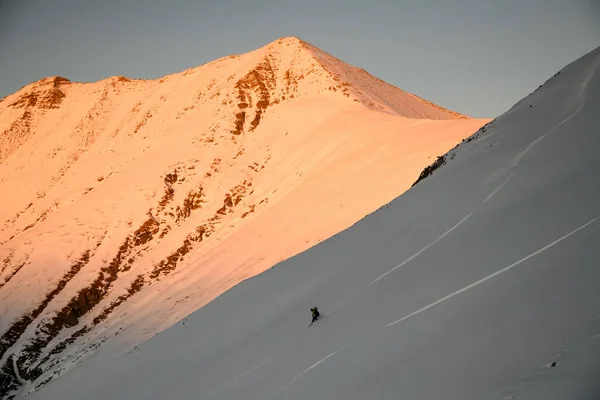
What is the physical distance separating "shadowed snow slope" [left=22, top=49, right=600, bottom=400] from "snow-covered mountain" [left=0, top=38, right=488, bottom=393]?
2442 centimetres

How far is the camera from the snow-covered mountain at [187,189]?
5022cm

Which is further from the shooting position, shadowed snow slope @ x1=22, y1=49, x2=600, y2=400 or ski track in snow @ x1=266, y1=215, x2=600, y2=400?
ski track in snow @ x1=266, y1=215, x2=600, y2=400

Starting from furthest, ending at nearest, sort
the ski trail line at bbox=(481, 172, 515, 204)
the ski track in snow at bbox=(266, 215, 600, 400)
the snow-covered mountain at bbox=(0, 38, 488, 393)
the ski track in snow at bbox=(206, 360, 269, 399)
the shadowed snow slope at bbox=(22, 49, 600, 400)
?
the snow-covered mountain at bbox=(0, 38, 488, 393) → the ski trail line at bbox=(481, 172, 515, 204) → the ski track in snow at bbox=(206, 360, 269, 399) → the ski track in snow at bbox=(266, 215, 600, 400) → the shadowed snow slope at bbox=(22, 49, 600, 400)

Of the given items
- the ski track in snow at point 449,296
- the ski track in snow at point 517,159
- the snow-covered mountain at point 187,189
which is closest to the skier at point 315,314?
the ski track in snow at point 517,159

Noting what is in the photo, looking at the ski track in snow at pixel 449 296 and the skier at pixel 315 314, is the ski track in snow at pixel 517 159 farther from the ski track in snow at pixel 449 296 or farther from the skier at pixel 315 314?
the ski track in snow at pixel 449 296

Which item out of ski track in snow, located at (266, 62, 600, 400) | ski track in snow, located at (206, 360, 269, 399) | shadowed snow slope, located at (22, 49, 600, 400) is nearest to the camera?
shadowed snow slope, located at (22, 49, 600, 400)

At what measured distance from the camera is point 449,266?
1198cm

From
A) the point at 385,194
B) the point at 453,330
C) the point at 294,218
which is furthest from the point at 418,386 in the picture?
the point at 294,218

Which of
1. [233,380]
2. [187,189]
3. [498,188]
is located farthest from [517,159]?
[187,189]

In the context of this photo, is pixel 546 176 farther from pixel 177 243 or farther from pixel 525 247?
pixel 177 243

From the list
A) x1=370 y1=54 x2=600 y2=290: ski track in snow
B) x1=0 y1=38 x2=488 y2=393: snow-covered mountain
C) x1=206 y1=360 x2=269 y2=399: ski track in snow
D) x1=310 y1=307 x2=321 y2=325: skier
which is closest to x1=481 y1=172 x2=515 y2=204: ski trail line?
x1=370 y1=54 x2=600 y2=290: ski track in snow

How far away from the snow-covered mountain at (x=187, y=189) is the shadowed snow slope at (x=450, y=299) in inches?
962

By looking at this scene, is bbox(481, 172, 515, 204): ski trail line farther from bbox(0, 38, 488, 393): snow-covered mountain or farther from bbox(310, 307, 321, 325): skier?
bbox(0, 38, 488, 393): snow-covered mountain

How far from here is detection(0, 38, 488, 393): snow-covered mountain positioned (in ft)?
165
